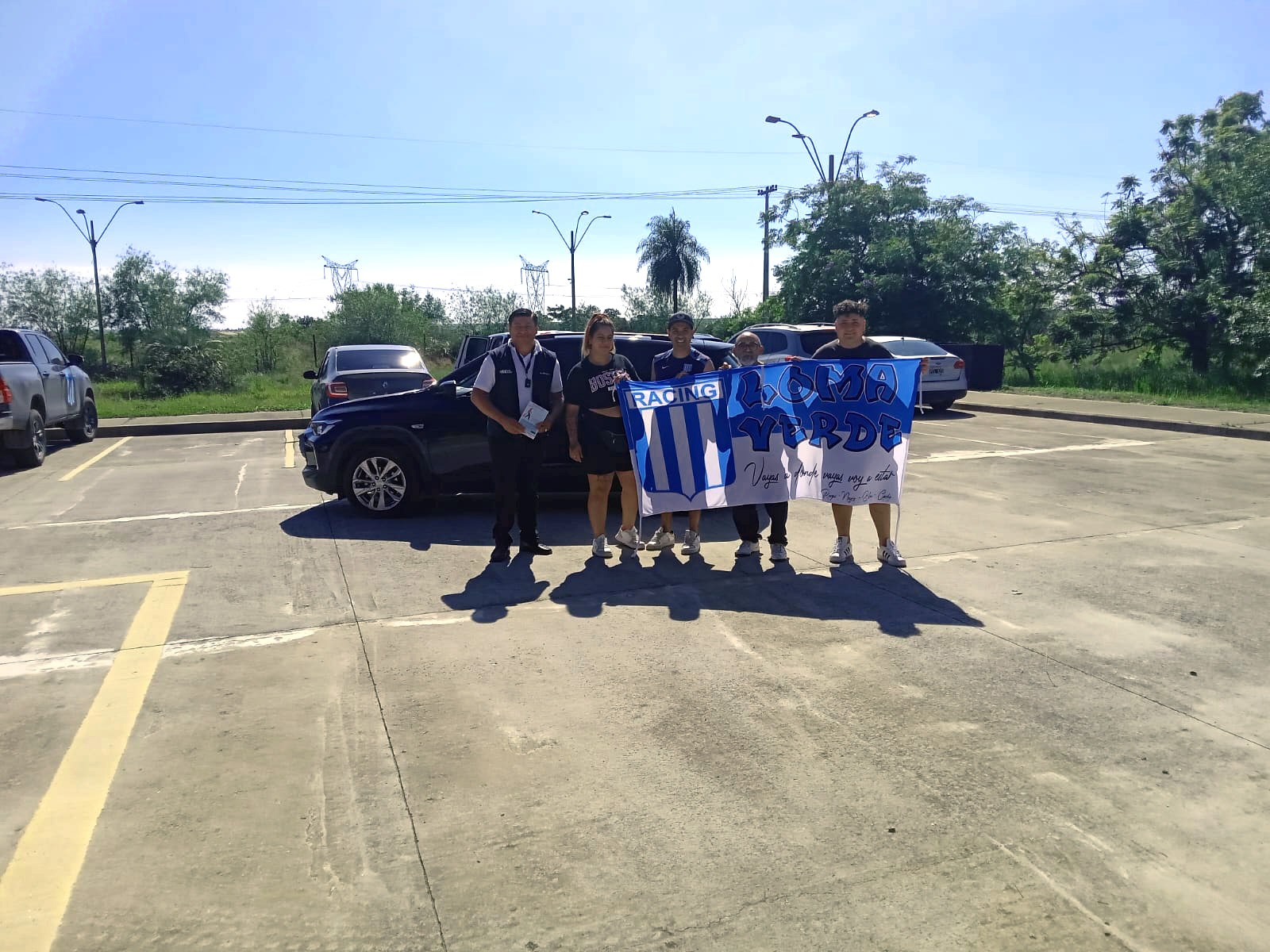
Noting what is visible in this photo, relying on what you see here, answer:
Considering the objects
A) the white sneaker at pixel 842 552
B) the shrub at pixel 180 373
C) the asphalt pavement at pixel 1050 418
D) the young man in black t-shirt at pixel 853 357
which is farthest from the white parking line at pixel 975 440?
the shrub at pixel 180 373

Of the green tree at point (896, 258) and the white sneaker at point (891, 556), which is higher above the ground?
the green tree at point (896, 258)

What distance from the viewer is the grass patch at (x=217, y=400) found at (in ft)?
66.8

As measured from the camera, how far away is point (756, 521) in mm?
7008

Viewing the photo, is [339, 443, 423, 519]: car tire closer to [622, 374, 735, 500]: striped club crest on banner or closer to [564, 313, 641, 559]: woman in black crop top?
[564, 313, 641, 559]: woman in black crop top

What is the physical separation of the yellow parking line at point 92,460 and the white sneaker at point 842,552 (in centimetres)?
948

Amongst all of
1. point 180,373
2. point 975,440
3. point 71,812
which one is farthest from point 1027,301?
point 71,812

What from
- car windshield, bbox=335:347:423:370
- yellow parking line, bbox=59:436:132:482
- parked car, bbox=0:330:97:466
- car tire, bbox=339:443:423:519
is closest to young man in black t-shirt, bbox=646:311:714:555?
car tire, bbox=339:443:423:519

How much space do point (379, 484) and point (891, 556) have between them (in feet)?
14.8

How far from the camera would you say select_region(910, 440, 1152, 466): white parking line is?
11.8m

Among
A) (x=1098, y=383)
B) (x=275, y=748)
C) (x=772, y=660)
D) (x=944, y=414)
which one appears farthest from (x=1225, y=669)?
(x=1098, y=383)

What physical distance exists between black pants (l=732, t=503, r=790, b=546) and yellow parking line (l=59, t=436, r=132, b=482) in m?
8.78

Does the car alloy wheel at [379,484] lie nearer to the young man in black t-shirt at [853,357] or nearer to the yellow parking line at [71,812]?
the yellow parking line at [71,812]

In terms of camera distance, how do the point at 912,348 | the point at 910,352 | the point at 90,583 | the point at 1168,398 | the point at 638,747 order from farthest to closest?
the point at 1168,398
the point at 912,348
the point at 910,352
the point at 90,583
the point at 638,747

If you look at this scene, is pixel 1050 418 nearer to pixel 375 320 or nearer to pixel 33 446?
pixel 33 446
